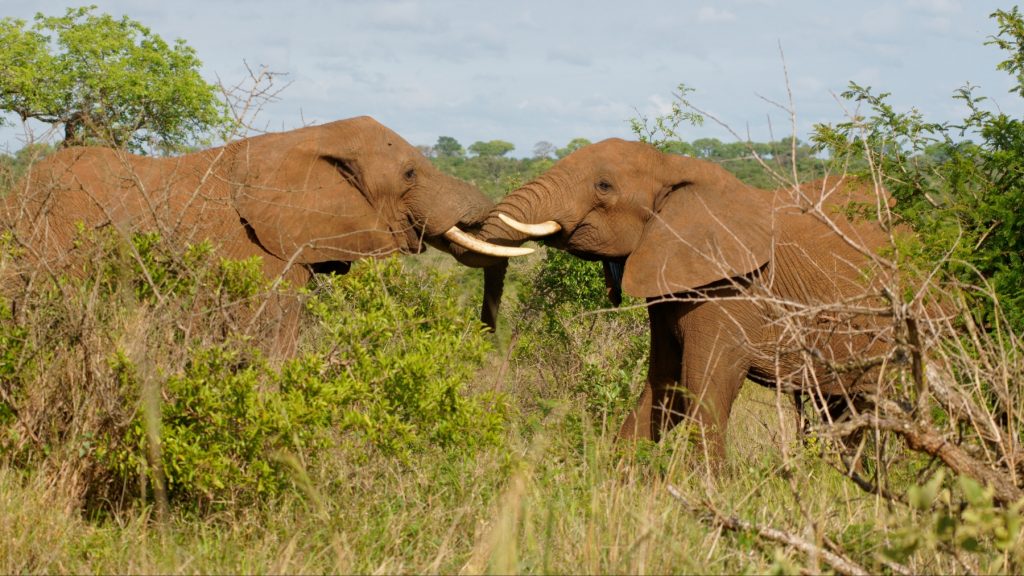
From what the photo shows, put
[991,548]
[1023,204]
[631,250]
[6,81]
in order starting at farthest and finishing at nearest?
[6,81], [631,250], [1023,204], [991,548]

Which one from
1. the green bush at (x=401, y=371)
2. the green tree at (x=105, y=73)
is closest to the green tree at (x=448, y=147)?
the green tree at (x=105, y=73)

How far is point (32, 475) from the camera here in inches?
213

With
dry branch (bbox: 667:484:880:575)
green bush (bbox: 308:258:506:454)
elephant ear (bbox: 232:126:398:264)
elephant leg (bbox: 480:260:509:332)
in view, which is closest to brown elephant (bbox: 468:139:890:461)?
elephant leg (bbox: 480:260:509:332)

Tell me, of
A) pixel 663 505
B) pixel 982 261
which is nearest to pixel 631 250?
pixel 982 261

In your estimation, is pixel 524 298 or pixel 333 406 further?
pixel 524 298

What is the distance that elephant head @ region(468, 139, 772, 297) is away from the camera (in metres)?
7.72

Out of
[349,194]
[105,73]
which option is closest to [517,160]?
[105,73]

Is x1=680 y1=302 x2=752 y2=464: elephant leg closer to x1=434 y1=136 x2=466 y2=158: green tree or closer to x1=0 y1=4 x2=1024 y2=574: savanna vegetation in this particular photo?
x1=0 y1=4 x2=1024 y2=574: savanna vegetation

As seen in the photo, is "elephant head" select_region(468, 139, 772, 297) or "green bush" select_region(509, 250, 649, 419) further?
"green bush" select_region(509, 250, 649, 419)

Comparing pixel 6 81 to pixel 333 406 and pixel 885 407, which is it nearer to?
pixel 333 406

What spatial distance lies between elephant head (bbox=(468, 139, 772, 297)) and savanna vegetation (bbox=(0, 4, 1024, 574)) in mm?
1304

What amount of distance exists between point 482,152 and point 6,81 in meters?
66.0

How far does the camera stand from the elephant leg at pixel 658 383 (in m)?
7.90

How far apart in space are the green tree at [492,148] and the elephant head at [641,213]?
240 feet
